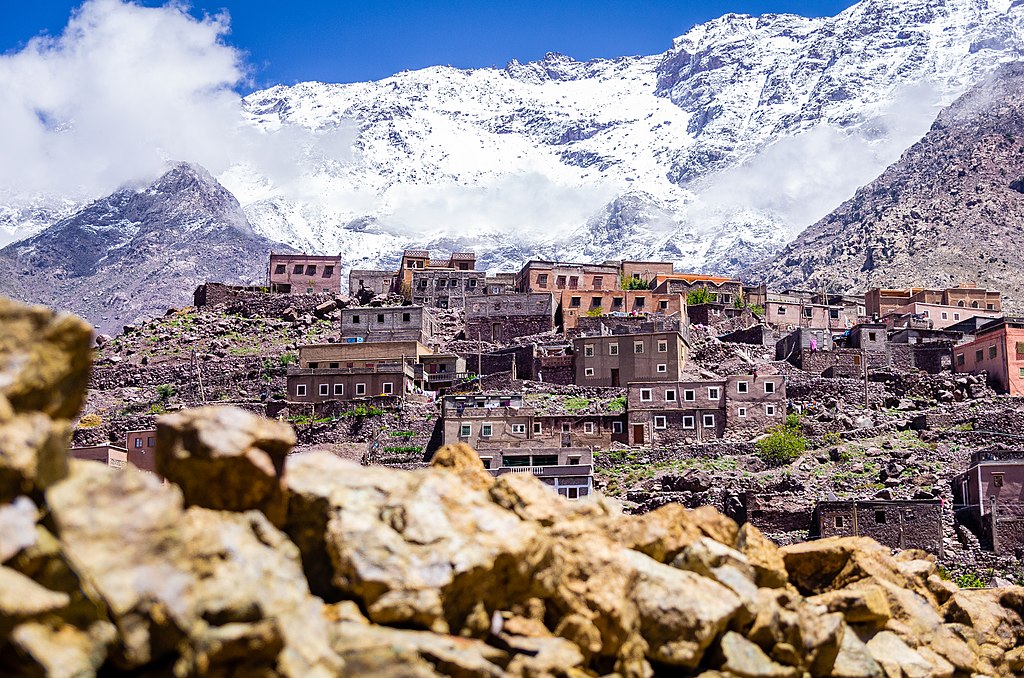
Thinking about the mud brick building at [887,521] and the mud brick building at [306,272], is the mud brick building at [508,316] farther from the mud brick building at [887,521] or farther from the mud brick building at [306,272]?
the mud brick building at [887,521]

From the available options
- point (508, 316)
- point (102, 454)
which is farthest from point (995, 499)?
point (102, 454)

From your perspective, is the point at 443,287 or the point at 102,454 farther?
the point at 443,287

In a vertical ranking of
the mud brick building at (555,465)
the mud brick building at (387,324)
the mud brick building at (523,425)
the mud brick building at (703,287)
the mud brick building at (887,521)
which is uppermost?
the mud brick building at (703,287)

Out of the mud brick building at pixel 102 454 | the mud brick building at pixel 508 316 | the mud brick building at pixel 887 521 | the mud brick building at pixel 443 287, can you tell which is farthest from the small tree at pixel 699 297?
the mud brick building at pixel 102 454

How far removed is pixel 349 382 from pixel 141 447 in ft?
43.3

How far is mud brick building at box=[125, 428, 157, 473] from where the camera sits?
249 ft

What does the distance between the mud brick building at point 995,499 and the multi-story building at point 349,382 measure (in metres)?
33.7

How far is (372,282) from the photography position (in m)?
116

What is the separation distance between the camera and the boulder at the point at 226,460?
15.6 m

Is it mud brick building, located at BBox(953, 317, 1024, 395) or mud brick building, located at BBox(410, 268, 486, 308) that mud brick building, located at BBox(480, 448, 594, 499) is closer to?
mud brick building, located at BBox(953, 317, 1024, 395)

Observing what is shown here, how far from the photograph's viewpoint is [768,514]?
62.0m

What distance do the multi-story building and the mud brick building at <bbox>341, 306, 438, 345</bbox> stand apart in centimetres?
902

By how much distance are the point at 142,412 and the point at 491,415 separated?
27.5m

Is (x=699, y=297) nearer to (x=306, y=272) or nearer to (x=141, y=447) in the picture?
(x=306, y=272)
